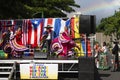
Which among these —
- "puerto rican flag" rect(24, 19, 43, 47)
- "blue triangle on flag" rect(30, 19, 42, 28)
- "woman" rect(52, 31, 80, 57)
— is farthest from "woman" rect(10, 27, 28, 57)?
"woman" rect(52, 31, 80, 57)

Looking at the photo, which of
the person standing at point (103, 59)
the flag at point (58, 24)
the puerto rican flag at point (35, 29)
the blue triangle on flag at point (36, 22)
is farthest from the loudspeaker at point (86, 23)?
the person standing at point (103, 59)

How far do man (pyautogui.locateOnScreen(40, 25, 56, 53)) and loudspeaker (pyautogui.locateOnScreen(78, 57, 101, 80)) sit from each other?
368 cm

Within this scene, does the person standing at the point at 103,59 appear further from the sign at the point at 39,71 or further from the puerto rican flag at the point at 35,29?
the sign at the point at 39,71

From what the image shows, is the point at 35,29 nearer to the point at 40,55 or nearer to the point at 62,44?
the point at 62,44

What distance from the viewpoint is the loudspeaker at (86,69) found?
56.0 ft

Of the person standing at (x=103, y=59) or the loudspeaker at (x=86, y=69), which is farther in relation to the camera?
the person standing at (x=103, y=59)

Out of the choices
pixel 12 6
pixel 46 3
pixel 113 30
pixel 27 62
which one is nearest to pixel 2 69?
pixel 27 62

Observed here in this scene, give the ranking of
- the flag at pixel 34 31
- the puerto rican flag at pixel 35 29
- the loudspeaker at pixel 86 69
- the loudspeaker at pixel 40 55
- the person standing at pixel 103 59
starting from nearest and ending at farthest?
the loudspeaker at pixel 86 69
the loudspeaker at pixel 40 55
the puerto rican flag at pixel 35 29
the flag at pixel 34 31
the person standing at pixel 103 59

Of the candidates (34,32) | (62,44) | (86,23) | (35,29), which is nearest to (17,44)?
(34,32)

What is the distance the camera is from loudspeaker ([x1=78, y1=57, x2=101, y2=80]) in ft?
56.0

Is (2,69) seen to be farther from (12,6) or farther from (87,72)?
(12,6)

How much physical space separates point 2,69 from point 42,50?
264 cm

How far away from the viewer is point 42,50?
68.7 feet

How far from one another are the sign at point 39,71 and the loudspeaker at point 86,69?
99 centimetres
